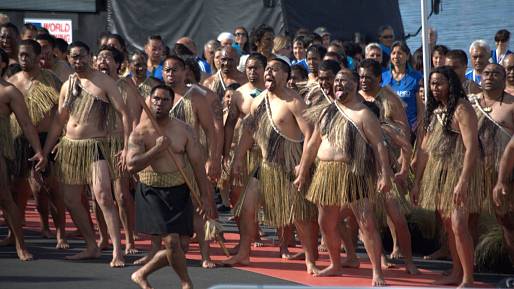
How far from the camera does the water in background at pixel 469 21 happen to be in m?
21.1

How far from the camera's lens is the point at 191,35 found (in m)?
20.3

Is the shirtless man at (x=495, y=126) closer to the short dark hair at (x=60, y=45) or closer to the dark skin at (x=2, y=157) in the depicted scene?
the dark skin at (x=2, y=157)

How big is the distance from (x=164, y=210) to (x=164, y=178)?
28 centimetres

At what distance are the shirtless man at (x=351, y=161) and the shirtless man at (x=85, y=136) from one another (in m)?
1.75

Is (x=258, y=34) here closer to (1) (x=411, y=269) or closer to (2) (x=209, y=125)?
(2) (x=209, y=125)

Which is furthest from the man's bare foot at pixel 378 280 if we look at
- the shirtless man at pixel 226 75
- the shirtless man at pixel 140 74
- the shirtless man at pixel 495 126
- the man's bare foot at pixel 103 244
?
the shirtless man at pixel 226 75

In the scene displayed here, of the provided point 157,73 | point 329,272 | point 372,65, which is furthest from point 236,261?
point 157,73

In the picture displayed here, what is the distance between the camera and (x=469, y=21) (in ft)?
70.0

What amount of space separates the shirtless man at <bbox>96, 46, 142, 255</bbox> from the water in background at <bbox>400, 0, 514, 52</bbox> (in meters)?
10.9

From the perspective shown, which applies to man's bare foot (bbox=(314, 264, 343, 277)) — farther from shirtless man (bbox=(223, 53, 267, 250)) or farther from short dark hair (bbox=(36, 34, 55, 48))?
short dark hair (bbox=(36, 34, 55, 48))

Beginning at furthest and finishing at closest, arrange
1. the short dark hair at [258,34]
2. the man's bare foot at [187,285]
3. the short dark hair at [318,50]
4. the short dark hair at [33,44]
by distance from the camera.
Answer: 1. the short dark hair at [258,34]
2. the short dark hair at [318,50]
3. the short dark hair at [33,44]
4. the man's bare foot at [187,285]

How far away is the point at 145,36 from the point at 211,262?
10.3 meters

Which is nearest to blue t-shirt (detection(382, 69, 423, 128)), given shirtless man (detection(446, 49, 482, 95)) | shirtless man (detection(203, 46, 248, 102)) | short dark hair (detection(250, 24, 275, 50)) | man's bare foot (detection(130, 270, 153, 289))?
shirtless man (detection(203, 46, 248, 102))

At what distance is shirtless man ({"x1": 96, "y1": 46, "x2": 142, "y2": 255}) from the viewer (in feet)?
35.8
